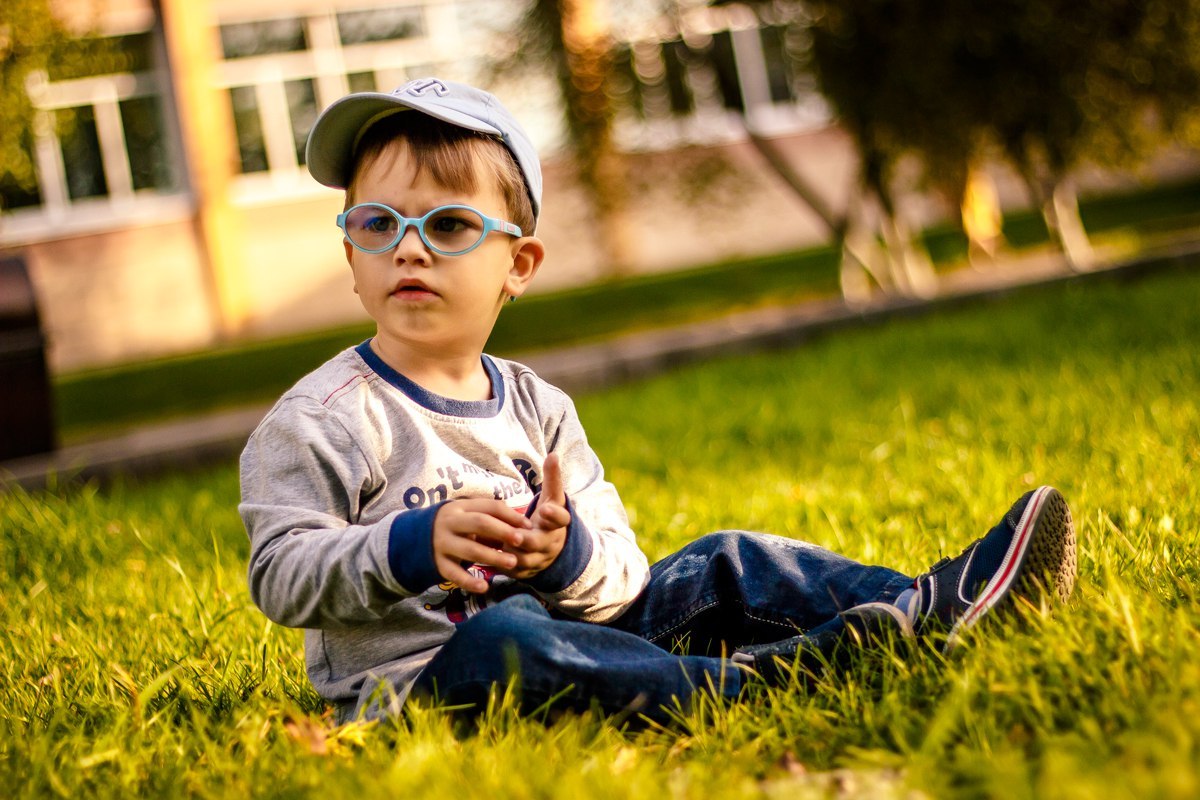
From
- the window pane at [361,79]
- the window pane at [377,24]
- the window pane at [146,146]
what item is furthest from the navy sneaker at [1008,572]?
the window pane at [377,24]

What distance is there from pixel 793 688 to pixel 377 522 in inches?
26.4

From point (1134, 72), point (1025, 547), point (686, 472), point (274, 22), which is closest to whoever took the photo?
point (1025, 547)

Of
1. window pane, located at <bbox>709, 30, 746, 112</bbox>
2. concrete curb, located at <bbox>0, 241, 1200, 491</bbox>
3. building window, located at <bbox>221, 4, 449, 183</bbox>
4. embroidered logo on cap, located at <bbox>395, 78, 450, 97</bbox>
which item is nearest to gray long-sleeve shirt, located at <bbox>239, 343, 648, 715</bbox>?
embroidered logo on cap, located at <bbox>395, 78, 450, 97</bbox>

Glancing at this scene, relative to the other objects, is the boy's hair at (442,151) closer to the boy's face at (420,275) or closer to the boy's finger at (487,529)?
the boy's face at (420,275)

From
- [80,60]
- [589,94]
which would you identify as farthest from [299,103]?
[589,94]

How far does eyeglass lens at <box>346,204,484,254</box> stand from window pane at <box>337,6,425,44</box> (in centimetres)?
1641

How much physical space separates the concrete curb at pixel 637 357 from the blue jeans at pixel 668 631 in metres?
3.91

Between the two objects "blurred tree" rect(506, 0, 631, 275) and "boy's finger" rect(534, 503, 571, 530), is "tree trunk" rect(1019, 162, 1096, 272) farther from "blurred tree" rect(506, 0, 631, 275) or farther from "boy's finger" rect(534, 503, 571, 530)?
"boy's finger" rect(534, 503, 571, 530)

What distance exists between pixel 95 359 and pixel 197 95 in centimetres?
379

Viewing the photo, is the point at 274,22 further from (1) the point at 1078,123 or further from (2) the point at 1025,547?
(2) the point at 1025,547

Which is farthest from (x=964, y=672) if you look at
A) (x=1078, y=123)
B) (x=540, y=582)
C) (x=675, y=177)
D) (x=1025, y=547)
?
(x=675, y=177)

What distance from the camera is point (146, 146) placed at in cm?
1650

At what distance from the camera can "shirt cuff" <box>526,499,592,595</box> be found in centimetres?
186

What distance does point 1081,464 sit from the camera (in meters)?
3.16
